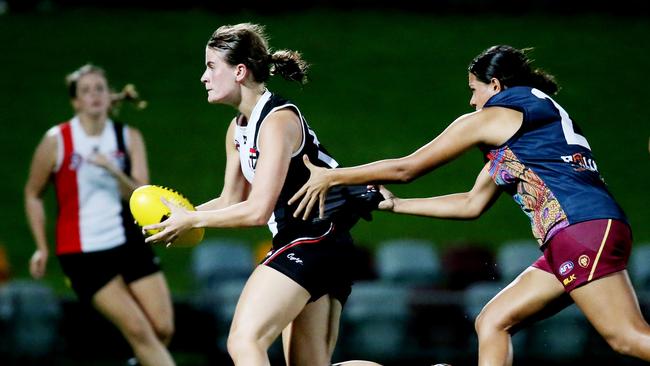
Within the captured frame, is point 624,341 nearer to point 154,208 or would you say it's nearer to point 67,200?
point 154,208

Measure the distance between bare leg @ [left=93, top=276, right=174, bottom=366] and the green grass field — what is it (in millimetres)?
4876

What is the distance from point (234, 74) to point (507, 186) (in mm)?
1208

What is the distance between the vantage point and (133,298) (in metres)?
6.40

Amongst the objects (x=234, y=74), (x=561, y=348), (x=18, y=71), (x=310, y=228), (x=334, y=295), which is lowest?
(x=561, y=348)

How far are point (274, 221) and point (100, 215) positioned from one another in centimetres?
231

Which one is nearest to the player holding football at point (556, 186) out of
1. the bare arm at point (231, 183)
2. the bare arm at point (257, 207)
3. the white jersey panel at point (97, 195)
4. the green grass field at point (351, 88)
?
the bare arm at point (257, 207)

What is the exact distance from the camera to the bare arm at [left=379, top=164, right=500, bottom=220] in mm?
4738

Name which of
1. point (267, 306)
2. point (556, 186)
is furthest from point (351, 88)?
→ point (267, 306)

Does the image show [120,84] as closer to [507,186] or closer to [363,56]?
[363,56]

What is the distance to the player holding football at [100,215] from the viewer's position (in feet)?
20.7

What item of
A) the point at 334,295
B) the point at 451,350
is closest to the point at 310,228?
the point at 334,295

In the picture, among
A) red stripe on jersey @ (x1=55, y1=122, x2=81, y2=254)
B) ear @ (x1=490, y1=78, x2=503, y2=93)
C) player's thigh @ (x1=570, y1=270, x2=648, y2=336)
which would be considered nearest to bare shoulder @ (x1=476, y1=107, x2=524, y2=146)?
ear @ (x1=490, y1=78, x2=503, y2=93)

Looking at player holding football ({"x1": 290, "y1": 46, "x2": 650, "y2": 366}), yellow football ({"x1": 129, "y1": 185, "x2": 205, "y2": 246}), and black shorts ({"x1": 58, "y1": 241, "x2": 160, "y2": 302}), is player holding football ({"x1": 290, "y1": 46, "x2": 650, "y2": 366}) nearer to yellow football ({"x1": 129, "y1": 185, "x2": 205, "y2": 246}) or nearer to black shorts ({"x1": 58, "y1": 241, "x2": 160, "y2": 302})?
yellow football ({"x1": 129, "y1": 185, "x2": 205, "y2": 246})

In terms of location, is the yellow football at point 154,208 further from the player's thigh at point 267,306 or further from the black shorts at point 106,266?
the black shorts at point 106,266
